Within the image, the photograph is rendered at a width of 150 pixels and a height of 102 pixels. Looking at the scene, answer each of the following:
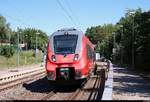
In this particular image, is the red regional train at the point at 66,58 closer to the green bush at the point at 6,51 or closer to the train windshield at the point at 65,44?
the train windshield at the point at 65,44

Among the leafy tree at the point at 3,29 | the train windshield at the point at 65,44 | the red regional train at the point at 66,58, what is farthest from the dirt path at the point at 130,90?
the leafy tree at the point at 3,29

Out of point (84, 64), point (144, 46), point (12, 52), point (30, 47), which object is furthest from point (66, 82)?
point (30, 47)

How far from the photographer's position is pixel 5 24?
134125mm

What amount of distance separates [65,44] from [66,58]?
1.00 m

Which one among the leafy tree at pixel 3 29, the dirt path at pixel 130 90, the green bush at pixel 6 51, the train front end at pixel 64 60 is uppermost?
the leafy tree at pixel 3 29

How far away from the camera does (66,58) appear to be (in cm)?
2161

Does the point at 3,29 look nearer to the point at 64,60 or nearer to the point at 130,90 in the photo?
the point at 64,60

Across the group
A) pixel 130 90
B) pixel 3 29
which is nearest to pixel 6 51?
pixel 3 29

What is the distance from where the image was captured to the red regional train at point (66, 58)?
2150 centimetres

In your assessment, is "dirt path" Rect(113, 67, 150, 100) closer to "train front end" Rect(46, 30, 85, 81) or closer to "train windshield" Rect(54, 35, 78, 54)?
"train front end" Rect(46, 30, 85, 81)

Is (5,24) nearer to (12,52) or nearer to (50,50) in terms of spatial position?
(12,52)

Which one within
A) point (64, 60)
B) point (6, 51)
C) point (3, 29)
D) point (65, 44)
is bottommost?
point (64, 60)

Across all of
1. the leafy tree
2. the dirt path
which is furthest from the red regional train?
the leafy tree

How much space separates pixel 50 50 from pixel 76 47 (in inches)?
55.5
